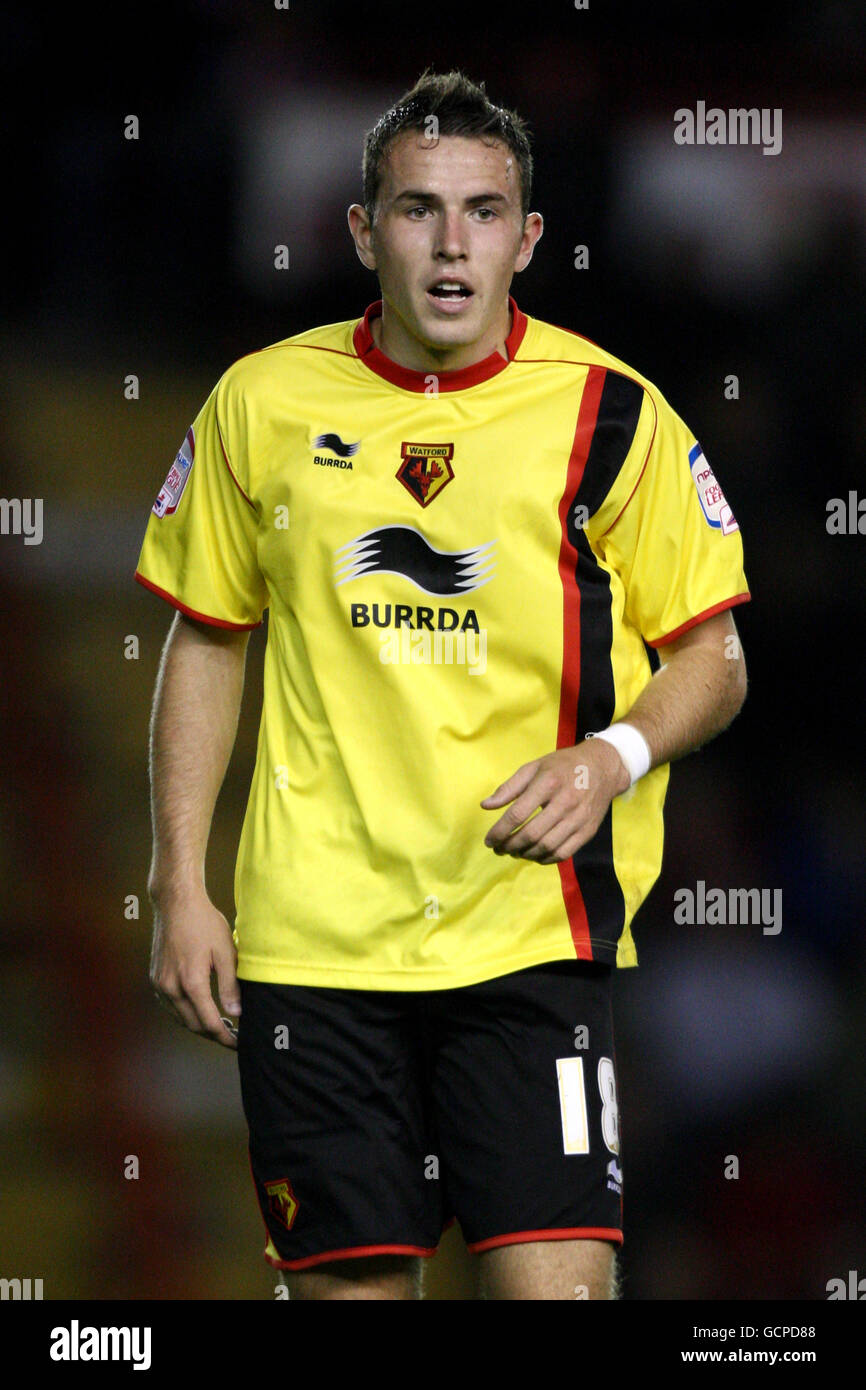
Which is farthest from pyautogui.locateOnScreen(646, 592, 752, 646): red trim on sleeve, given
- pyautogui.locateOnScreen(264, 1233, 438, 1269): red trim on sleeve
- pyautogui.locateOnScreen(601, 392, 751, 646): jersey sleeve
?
pyautogui.locateOnScreen(264, 1233, 438, 1269): red trim on sleeve

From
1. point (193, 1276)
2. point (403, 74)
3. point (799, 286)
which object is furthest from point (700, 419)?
point (193, 1276)

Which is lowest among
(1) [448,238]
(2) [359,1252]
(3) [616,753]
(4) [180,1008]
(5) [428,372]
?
(2) [359,1252]

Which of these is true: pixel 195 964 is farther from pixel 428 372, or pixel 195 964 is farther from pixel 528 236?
pixel 528 236

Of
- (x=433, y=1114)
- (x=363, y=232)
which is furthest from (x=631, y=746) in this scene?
(x=363, y=232)

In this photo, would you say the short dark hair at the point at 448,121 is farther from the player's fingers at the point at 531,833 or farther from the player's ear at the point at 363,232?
the player's fingers at the point at 531,833

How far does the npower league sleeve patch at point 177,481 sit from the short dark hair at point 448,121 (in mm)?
371

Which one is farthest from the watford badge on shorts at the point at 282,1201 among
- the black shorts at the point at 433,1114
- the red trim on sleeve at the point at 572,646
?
the red trim on sleeve at the point at 572,646

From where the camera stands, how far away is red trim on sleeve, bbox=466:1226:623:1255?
2.07 meters

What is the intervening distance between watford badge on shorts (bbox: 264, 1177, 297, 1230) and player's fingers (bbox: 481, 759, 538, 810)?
0.57 m

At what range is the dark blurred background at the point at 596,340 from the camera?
3303 mm

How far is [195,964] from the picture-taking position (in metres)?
2.18

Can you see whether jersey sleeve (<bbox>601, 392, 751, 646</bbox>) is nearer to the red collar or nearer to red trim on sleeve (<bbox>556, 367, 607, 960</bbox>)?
red trim on sleeve (<bbox>556, 367, 607, 960</bbox>)

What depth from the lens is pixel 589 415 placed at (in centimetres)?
219

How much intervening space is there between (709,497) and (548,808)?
1.79 ft
